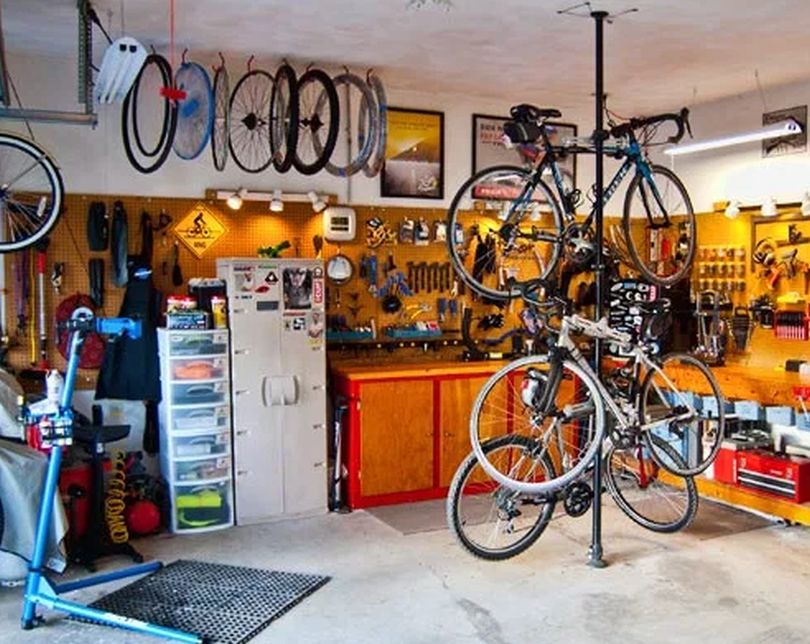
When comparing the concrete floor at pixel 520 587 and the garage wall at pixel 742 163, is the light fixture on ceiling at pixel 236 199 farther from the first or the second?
the garage wall at pixel 742 163

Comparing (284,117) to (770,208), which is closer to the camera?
(284,117)

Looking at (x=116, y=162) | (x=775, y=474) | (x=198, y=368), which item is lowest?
(x=775, y=474)

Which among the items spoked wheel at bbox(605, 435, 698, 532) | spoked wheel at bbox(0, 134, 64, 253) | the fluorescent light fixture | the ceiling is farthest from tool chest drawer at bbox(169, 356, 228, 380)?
the fluorescent light fixture

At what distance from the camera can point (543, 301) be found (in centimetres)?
435

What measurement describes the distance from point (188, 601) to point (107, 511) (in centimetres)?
105

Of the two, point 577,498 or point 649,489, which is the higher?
point 577,498

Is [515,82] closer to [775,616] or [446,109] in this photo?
[446,109]

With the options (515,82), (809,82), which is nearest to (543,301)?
(515,82)

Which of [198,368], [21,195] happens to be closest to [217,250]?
[198,368]

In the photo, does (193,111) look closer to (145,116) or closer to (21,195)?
(145,116)

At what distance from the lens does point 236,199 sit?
5.57m

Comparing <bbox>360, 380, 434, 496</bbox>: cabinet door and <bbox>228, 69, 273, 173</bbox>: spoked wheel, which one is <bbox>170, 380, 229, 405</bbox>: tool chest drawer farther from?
<bbox>228, 69, 273, 173</bbox>: spoked wheel

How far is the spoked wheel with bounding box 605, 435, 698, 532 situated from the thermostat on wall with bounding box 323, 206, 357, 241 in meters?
2.45

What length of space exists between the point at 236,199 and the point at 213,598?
2733 mm
